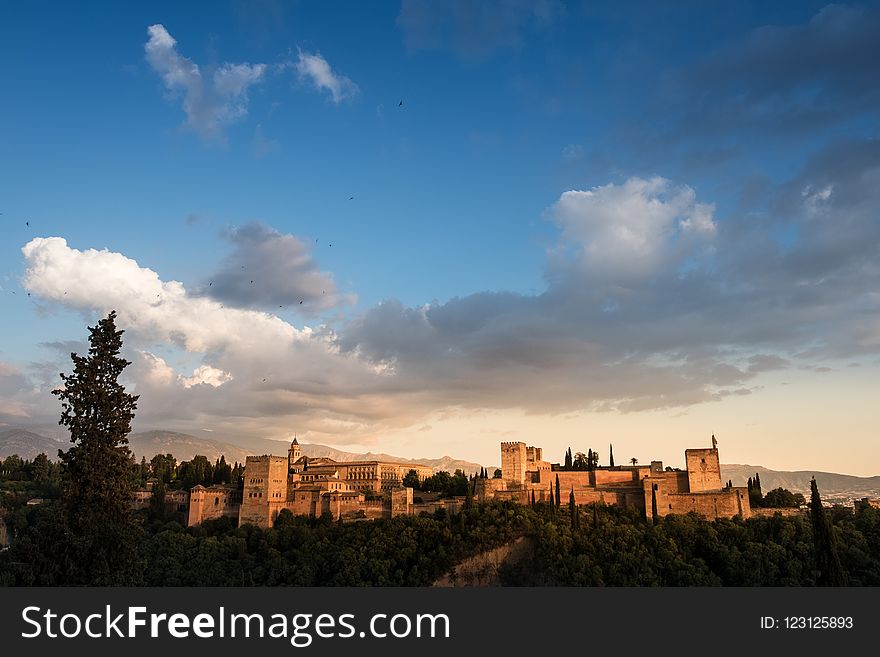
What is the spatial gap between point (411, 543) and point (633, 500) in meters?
19.2

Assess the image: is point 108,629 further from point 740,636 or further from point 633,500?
point 633,500

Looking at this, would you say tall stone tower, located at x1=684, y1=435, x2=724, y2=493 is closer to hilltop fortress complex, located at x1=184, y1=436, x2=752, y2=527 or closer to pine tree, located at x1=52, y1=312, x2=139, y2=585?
hilltop fortress complex, located at x1=184, y1=436, x2=752, y2=527

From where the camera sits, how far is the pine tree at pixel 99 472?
19.5m

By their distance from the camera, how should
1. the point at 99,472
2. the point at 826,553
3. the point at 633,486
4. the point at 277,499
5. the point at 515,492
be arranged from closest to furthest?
the point at 99,472, the point at 826,553, the point at 633,486, the point at 515,492, the point at 277,499

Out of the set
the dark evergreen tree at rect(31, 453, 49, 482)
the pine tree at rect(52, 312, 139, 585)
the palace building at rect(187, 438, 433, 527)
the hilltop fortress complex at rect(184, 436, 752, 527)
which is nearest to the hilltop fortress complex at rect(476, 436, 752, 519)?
the hilltop fortress complex at rect(184, 436, 752, 527)

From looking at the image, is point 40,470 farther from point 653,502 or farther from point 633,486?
point 653,502

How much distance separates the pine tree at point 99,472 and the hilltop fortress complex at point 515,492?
43812 millimetres

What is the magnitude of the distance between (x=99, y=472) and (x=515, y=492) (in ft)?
154

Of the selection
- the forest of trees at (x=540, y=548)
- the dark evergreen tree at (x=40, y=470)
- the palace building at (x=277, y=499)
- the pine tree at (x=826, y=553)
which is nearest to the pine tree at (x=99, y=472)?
the forest of trees at (x=540, y=548)

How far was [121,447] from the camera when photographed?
843 inches

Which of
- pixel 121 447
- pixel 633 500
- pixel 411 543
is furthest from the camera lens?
pixel 633 500

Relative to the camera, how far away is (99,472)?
20344 mm

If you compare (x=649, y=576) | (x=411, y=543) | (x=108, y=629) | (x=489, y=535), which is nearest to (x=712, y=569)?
Answer: (x=649, y=576)

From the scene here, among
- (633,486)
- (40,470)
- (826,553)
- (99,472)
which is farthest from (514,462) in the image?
(40,470)
